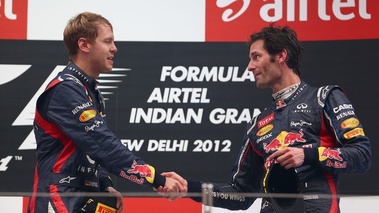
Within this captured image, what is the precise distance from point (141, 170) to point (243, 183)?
1.55ft

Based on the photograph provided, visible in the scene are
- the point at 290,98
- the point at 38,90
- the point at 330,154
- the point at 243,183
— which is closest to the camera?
the point at 330,154

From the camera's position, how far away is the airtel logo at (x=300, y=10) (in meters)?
3.91

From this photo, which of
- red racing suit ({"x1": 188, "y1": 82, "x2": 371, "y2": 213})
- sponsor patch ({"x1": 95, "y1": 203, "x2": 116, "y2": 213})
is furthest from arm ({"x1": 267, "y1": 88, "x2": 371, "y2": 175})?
sponsor patch ({"x1": 95, "y1": 203, "x2": 116, "y2": 213})

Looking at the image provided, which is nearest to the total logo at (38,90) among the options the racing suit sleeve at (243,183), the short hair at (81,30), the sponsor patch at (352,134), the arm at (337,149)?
the short hair at (81,30)

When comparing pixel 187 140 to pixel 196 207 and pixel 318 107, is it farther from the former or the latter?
pixel 318 107

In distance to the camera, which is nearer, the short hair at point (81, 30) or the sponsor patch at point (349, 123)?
the sponsor patch at point (349, 123)

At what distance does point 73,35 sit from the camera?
2.91 metres

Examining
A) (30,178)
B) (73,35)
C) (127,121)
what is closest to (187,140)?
(127,121)

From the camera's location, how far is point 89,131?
8.81 feet

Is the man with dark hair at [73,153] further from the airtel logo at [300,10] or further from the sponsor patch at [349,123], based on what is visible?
the airtel logo at [300,10]

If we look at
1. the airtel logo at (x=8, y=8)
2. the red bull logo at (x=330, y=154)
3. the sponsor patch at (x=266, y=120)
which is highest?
the airtel logo at (x=8, y=8)

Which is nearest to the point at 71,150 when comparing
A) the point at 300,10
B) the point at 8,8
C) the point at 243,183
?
the point at 243,183

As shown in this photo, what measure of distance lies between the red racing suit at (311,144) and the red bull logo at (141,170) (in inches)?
9.5

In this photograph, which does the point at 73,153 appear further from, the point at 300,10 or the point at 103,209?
the point at 300,10
